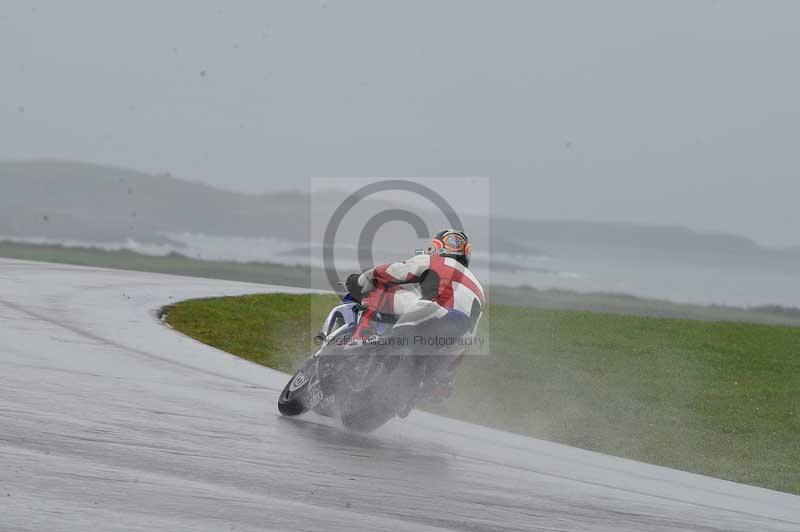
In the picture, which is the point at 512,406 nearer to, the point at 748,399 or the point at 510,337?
the point at 748,399

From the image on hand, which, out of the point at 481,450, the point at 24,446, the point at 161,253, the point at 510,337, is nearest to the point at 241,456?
the point at 24,446

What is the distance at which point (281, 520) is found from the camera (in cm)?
674

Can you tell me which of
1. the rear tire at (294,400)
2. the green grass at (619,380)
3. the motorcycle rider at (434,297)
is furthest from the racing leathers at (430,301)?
the green grass at (619,380)

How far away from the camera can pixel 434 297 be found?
1066 centimetres

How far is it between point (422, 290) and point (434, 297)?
187 millimetres

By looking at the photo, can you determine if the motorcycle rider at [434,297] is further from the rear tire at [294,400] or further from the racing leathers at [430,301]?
the rear tire at [294,400]

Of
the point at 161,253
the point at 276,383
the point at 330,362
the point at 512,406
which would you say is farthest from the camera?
the point at 161,253

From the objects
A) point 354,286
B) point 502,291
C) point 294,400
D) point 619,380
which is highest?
point 354,286

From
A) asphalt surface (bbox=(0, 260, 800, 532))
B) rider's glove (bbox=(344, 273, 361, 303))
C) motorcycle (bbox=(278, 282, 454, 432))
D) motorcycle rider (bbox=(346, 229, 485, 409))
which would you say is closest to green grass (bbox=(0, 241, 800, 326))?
asphalt surface (bbox=(0, 260, 800, 532))

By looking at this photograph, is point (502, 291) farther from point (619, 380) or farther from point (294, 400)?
point (294, 400)

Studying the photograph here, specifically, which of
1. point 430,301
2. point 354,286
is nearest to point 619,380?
point 354,286

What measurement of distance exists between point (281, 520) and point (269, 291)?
21.6 meters

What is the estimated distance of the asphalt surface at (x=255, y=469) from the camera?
680 centimetres

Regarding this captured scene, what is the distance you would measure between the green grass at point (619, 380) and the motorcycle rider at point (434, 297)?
4.35 metres
